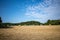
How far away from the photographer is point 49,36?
3.88 metres

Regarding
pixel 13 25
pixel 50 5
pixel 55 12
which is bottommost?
pixel 13 25

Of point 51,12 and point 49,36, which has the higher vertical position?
point 51,12

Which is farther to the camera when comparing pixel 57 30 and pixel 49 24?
pixel 49 24

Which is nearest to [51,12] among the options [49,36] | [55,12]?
[55,12]

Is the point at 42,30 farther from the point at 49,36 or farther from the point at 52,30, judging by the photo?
the point at 49,36

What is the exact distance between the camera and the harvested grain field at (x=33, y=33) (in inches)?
149

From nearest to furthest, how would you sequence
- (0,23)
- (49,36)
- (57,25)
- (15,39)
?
(15,39) < (49,36) < (57,25) < (0,23)

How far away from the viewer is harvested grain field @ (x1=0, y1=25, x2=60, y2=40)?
3.78 meters

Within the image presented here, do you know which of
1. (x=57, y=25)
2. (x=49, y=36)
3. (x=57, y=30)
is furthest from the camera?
(x=57, y=25)

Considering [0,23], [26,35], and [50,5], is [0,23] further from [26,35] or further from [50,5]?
[50,5]

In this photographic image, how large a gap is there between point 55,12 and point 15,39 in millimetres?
1885

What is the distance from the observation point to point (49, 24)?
4895 millimetres

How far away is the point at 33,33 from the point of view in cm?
421

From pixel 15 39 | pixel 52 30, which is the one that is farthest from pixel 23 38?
pixel 52 30
